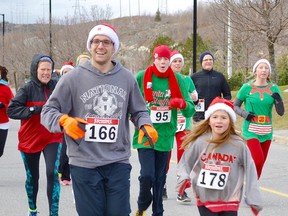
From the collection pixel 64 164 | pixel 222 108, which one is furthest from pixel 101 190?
pixel 64 164

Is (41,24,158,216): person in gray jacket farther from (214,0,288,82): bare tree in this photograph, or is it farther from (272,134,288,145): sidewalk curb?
(214,0,288,82): bare tree

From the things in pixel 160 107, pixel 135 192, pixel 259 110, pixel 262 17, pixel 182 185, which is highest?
pixel 262 17

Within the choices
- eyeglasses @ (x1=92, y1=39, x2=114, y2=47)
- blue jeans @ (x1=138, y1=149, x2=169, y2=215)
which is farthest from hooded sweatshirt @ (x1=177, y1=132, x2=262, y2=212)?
blue jeans @ (x1=138, y1=149, x2=169, y2=215)

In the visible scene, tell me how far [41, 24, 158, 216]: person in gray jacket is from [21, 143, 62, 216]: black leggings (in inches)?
73.8

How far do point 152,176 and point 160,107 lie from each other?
2.69 ft

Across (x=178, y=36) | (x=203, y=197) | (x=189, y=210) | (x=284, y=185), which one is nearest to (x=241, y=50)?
(x=284, y=185)

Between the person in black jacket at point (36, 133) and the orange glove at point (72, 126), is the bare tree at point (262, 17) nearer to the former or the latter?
the person in black jacket at point (36, 133)

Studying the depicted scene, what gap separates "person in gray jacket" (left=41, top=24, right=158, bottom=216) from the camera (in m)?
4.59

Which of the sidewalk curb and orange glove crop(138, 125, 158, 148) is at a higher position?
orange glove crop(138, 125, 158, 148)

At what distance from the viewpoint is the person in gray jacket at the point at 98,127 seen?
181 inches

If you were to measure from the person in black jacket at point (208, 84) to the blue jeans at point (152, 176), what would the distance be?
3005 millimetres

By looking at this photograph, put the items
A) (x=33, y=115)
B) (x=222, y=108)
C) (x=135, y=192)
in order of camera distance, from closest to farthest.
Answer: (x=222, y=108) < (x=33, y=115) < (x=135, y=192)

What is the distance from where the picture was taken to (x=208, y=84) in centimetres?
972

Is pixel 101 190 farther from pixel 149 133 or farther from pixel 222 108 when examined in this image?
pixel 222 108
